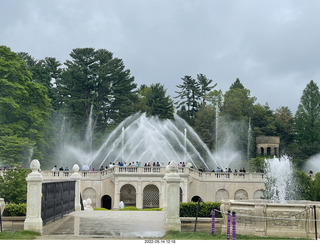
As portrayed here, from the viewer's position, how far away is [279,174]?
39.5 m

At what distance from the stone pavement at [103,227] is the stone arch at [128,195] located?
25.7 meters

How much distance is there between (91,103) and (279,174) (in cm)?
4236

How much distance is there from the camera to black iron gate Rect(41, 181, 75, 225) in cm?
2031

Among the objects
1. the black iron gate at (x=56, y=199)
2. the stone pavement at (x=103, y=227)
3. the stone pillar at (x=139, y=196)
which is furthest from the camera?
the stone pillar at (x=139, y=196)

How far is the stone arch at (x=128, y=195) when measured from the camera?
166ft

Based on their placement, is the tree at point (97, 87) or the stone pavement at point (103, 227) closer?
the stone pavement at point (103, 227)

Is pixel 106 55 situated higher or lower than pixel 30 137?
higher

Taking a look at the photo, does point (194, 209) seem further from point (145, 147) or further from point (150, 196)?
point (145, 147)

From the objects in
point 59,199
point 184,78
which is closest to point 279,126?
point 184,78

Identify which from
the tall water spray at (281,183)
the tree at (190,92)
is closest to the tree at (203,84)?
the tree at (190,92)

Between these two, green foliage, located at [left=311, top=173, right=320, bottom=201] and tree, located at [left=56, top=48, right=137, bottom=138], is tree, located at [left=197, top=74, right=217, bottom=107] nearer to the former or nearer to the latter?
tree, located at [left=56, top=48, right=137, bottom=138]

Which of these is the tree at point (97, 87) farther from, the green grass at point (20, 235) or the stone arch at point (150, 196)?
the green grass at point (20, 235)

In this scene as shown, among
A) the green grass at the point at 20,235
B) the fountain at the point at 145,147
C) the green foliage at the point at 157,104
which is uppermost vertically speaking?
the green foliage at the point at 157,104

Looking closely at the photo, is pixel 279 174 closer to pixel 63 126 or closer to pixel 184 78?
pixel 63 126
